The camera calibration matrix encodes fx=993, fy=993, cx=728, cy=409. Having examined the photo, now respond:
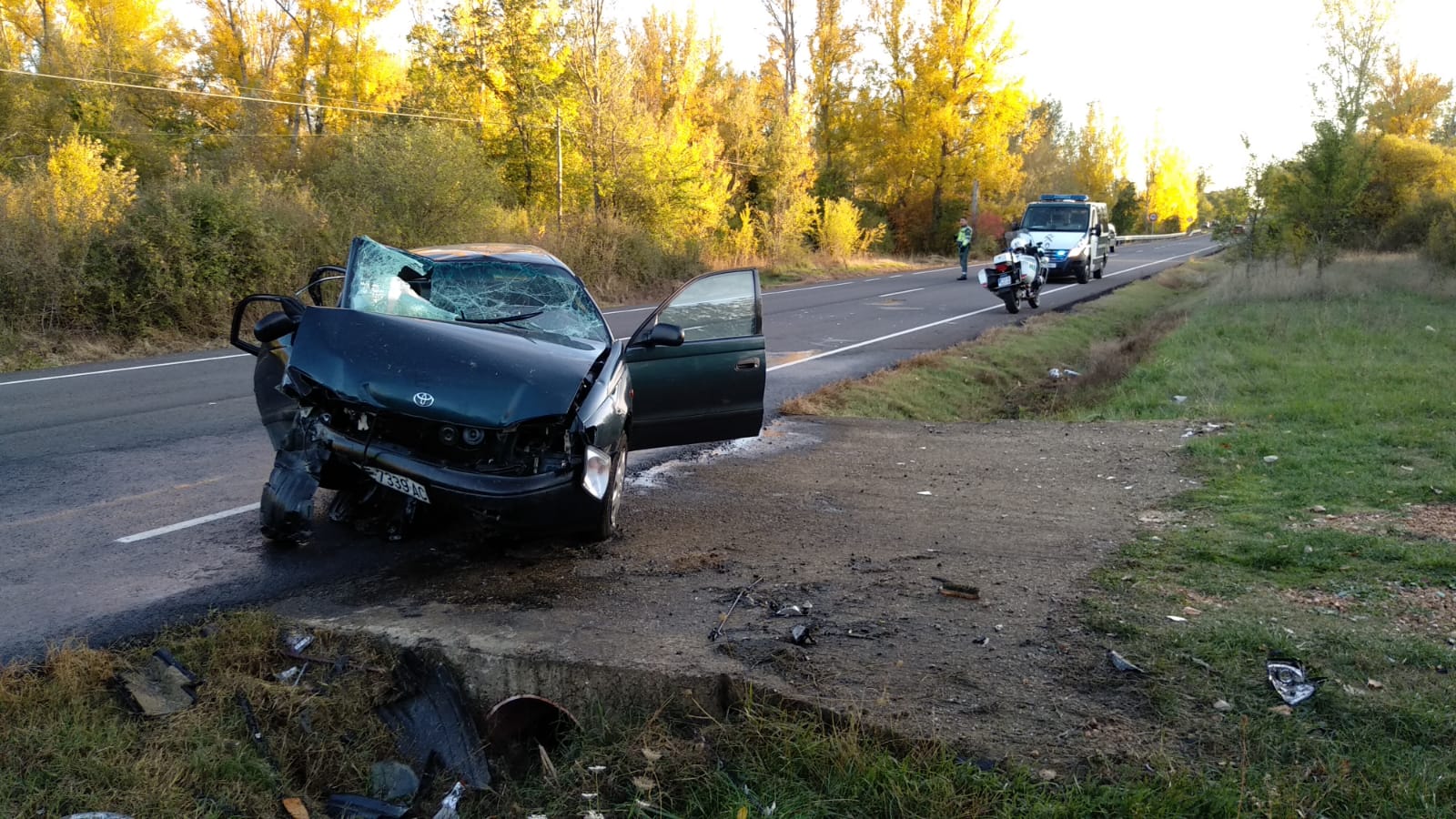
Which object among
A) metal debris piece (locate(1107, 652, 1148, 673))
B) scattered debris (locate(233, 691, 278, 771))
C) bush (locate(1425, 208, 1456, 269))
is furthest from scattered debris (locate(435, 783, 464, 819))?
bush (locate(1425, 208, 1456, 269))

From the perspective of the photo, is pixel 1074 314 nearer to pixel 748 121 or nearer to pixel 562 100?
pixel 562 100

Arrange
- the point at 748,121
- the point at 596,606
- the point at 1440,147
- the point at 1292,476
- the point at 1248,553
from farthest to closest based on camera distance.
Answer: the point at 748,121, the point at 1440,147, the point at 1292,476, the point at 1248,553, the point at 596,606

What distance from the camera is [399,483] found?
175 inches

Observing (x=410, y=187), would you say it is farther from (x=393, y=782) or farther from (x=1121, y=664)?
(x=1121, y=664)

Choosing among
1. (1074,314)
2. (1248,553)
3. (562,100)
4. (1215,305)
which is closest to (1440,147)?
(1215,305)

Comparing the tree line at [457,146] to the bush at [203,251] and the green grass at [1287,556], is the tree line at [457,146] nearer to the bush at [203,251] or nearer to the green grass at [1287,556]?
the bush at [203,251]

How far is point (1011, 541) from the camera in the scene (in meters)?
5.61

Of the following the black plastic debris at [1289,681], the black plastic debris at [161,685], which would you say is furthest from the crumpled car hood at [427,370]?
the black plastic debris at [1289,681]

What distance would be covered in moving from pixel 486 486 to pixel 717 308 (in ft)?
9.54

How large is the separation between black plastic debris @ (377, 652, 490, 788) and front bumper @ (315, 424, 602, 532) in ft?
2.39

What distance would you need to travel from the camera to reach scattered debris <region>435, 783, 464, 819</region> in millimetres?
3400

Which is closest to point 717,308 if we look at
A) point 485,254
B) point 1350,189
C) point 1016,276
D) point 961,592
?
point 485,254

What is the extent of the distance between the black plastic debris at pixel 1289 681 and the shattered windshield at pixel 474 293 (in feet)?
12.8

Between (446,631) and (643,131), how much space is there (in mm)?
26617
